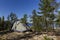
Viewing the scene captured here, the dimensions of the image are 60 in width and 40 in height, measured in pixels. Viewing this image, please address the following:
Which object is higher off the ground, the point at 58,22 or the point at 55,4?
the point at 55,4

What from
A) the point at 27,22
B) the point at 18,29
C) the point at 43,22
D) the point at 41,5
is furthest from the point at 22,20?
the point at 43,22

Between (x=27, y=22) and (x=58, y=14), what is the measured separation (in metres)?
11.7

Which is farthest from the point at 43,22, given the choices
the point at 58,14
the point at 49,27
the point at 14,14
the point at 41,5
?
the point at 14,14

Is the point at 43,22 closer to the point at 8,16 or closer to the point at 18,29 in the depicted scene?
the point at 18,29

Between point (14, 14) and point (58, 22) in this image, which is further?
point (14, 14)

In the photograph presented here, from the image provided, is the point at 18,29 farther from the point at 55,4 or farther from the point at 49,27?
the point at 55,4

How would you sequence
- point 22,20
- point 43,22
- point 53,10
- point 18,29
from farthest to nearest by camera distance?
point 22,20 → point 18,29 → point 53,10 → point 43,22

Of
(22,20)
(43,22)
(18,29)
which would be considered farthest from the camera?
(22,20)

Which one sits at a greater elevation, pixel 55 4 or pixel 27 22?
pixel 55 4

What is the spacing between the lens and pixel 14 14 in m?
42.5

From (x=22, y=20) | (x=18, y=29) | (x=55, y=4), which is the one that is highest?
(x=55, y=4)

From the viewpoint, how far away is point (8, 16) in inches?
1714

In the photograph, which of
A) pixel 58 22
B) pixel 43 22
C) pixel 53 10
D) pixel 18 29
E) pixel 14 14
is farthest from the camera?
pixel 14 14

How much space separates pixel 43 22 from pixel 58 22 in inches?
260
